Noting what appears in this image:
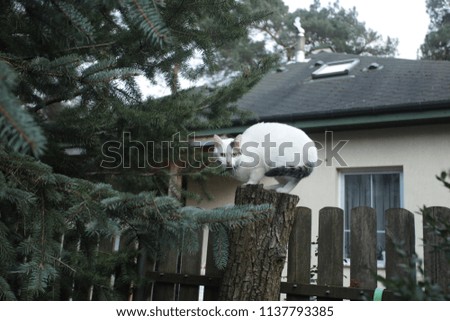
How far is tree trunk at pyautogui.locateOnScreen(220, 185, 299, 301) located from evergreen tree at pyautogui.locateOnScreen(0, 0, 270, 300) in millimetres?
508

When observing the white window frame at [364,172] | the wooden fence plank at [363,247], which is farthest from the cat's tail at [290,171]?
the white window frame at [364,172]

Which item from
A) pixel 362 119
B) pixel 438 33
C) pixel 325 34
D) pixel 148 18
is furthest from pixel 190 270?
pixel 325 34

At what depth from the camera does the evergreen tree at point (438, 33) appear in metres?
19.6

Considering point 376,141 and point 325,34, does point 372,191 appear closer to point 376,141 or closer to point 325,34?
point 376,141

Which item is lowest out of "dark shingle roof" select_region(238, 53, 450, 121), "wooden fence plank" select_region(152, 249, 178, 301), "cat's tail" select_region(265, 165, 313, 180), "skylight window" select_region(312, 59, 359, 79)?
"wooden fence plank" select_region(152, 249, 178, 301)

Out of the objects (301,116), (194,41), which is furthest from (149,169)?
(301,116)

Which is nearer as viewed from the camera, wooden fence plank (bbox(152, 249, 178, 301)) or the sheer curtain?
wooden fence plank (bbox(152, 249, 178, 301))

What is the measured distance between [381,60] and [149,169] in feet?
23.3

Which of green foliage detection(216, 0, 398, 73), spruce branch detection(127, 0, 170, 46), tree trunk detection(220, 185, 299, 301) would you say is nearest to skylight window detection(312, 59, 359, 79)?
tree trunk detection(220, 185, 299, 301)

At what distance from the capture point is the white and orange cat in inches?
116

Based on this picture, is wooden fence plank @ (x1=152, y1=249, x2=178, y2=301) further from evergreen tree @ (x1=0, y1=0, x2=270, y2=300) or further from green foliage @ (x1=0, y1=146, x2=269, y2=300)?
green foliage @ (x1=0, y1=146, x2=269, y2=300)

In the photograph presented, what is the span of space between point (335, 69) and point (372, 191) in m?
3.66

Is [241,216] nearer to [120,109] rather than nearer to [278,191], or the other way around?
[278,191]
